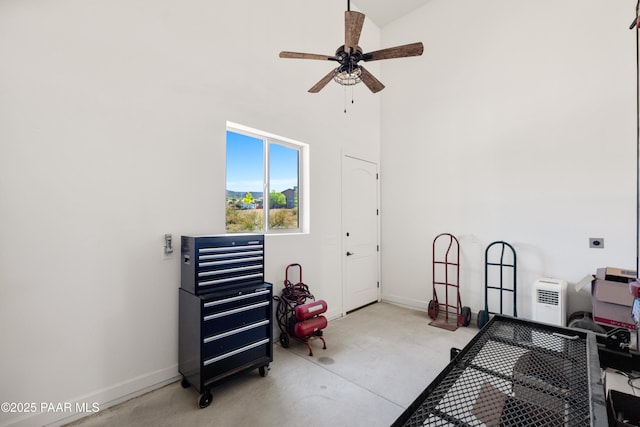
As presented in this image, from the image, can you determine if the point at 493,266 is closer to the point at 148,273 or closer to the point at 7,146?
the point at 148,273

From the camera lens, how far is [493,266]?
392 centimetres

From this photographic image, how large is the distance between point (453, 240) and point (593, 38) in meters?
2.85

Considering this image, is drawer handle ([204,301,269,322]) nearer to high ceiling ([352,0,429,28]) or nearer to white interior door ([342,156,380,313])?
white interior door ([342,156,380,313])

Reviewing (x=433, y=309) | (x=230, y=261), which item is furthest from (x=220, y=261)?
(x=433, y=309)

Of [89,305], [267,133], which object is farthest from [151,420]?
[267,133]

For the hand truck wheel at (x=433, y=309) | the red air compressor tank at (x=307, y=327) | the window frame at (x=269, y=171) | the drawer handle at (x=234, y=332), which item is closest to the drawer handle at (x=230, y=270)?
the drawer handle at (x=234, y=332)

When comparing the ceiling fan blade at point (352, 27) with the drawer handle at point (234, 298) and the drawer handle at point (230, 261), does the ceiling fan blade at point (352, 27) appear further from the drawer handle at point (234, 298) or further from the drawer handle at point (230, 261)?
the drawer handle at point (234, 298)

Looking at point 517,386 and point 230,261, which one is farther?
point 230,261

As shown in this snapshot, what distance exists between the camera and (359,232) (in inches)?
181

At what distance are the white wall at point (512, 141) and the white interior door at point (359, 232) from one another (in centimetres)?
26

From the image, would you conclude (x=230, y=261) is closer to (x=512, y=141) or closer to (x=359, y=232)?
(x=359, y=232)

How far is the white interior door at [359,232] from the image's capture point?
14.2 ft

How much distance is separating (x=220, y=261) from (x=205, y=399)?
3.51 ft

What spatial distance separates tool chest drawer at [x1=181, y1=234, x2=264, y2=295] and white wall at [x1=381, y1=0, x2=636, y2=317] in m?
2.97
